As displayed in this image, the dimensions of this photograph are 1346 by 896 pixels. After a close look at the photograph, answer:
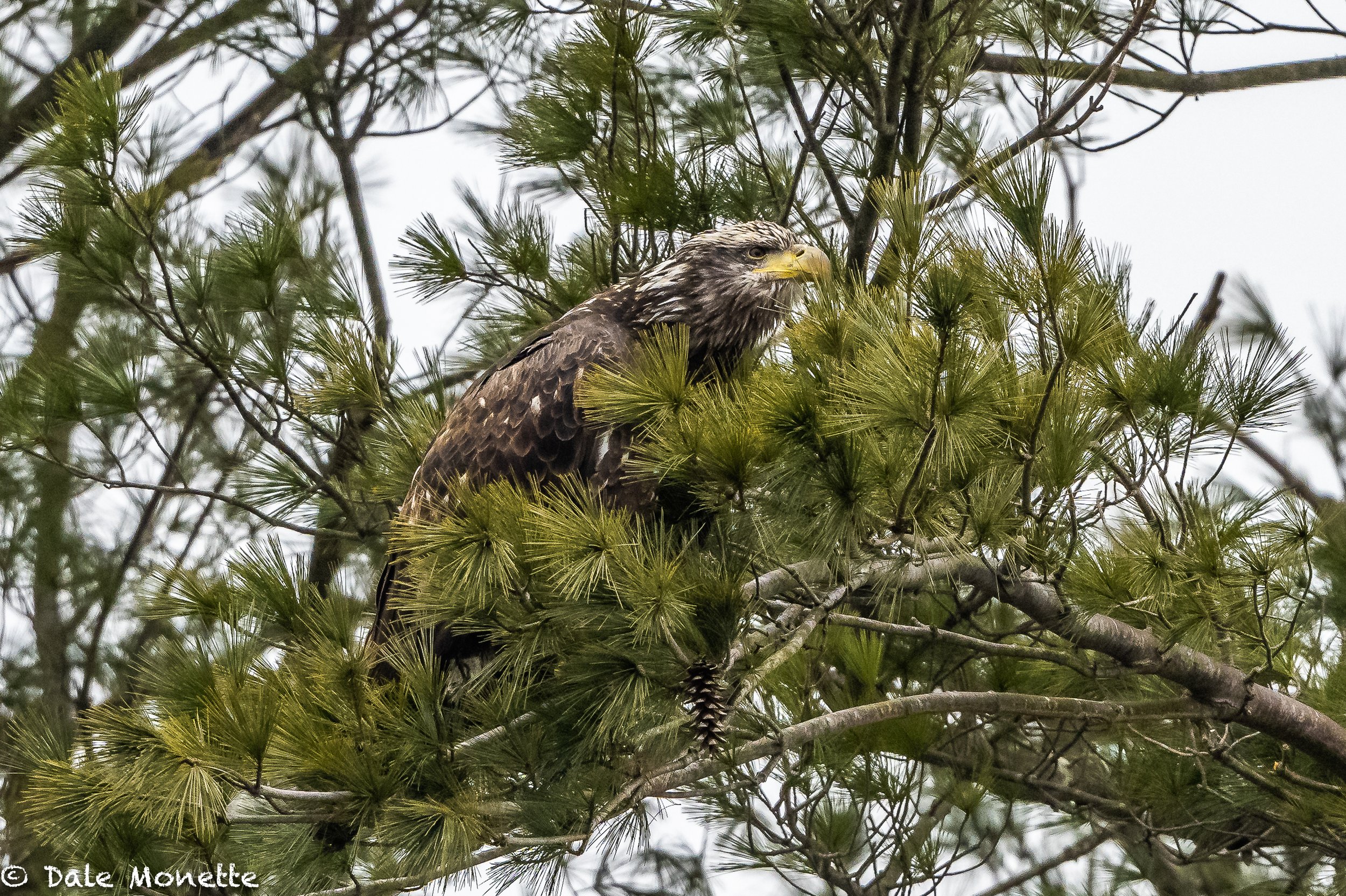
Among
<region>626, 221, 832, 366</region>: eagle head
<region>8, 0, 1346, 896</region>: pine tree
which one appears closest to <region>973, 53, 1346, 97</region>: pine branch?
<region>8, 0, 1346, 896</region>: pine tree

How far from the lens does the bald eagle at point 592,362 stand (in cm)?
379

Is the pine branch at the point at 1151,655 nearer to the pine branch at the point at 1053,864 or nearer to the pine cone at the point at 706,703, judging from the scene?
the pine cone at the point at 706,703

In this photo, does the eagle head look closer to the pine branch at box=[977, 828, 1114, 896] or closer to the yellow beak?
the yellow beak

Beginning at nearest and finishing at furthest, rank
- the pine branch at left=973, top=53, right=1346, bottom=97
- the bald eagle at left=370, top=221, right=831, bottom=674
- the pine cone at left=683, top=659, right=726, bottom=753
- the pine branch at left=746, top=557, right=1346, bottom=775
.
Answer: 1. the pine cone at left=683, top=659, right=726, bottom=753
2. the pine branch at left=746, top=557, right=1346, bottom=775
3. the bald eagle at left=370, top=221, right=831, bottom=674
4. the pine branch at left=973, top=53, right=1346, bottom=97

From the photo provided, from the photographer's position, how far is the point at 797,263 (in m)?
4.04

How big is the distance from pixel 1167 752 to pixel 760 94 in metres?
2.79

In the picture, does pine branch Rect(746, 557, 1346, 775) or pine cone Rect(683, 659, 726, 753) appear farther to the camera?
pine branch Rect(746, 557, 1346, 775)

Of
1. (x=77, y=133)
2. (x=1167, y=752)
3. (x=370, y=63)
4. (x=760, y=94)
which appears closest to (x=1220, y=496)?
(x=1167, y=752)

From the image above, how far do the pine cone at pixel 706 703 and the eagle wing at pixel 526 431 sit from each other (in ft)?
4.00

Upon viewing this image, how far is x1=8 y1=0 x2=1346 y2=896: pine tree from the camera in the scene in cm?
250

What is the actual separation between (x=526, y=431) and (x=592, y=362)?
303 millimetres

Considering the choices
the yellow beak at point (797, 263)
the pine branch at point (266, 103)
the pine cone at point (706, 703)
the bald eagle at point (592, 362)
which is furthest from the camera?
the pine branch at point (266, 103)

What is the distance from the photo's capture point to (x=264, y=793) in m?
2.59

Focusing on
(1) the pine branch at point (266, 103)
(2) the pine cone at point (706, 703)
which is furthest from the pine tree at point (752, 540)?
(1) the pine branch at point (266, 103)
